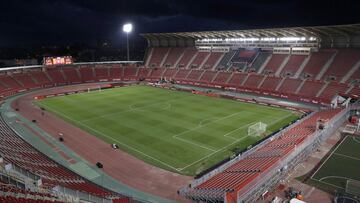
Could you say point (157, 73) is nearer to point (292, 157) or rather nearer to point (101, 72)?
point (101, 72)

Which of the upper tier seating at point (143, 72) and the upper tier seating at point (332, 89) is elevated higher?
the upper tier seating at point (143, 72)

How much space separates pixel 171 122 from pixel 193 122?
3.30 m

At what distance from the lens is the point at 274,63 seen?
67.4 m

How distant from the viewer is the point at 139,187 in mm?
23719

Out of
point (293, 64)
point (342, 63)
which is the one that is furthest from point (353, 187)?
point (293, 64)

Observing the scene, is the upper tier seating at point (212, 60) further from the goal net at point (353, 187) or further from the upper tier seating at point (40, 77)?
the goal net at point (353, 187)

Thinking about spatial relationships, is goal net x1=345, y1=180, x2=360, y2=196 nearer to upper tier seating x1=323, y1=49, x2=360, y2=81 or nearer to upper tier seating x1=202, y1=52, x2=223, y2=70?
upper tier seating x1=323, y1=49, x2=360, y2=81

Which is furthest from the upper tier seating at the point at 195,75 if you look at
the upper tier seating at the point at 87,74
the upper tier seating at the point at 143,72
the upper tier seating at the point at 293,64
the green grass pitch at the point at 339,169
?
the green grass pitch at the point at 339,169

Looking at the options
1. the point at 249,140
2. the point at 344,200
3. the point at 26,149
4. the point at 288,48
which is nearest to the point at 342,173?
the point at 344,200

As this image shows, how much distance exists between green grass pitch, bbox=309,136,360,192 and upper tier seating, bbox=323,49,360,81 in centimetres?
2900

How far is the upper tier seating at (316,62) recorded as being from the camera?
2349 inches

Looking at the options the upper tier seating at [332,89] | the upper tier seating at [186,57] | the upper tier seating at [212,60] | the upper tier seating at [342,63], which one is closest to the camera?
the upper tier seating at [332,89]

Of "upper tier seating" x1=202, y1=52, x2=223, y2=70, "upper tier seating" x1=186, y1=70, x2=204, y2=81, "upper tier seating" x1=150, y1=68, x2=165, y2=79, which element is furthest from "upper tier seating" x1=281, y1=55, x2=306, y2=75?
"upper tier seating" x1=150, y1=68, x2=165, y2=79

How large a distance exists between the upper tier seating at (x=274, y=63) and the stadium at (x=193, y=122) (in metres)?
0.34
